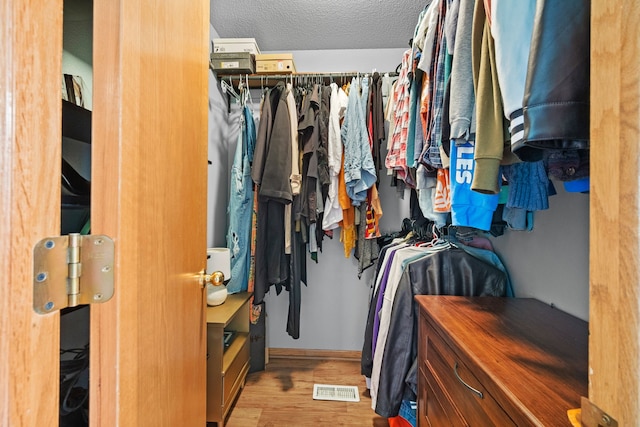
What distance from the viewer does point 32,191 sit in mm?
284

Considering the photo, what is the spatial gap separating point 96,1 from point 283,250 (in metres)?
1.43

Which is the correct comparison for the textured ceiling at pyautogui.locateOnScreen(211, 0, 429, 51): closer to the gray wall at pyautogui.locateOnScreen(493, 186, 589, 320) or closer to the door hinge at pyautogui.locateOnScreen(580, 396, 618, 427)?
the gray wall at pyautogui.locateOnScreen(493, 186, 589, 320)

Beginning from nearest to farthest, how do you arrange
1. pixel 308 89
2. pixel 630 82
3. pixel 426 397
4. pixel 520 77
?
pixel 630 82, pixel 520 77, pixel 426 397, pixel 308 89

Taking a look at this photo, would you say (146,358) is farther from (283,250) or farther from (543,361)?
(283,250)

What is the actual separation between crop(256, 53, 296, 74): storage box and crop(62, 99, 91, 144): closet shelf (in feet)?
4.76

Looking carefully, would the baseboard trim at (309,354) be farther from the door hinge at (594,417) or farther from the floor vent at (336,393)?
the door hinge at (594,417)

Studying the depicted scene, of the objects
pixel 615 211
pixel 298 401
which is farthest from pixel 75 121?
pixel 298 401

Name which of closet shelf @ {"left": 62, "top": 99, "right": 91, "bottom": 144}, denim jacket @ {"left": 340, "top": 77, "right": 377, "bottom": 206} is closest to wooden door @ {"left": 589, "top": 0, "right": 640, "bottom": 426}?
closet shelf @ {"left": 62, "top": 99, "right": 91, "bottom": 144}

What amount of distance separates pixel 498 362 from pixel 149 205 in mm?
Result: 790

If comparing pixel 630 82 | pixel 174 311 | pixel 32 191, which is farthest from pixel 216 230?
pixel 630 82

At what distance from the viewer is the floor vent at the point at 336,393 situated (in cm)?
161

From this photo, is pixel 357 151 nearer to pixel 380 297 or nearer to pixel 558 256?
pixel 380 297

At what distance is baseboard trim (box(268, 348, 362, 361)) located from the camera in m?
2.07

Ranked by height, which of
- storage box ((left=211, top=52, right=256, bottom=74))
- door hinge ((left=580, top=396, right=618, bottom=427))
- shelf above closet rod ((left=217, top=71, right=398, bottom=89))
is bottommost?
door hinge ((left=580, top=396, right=618, bottom=427))
